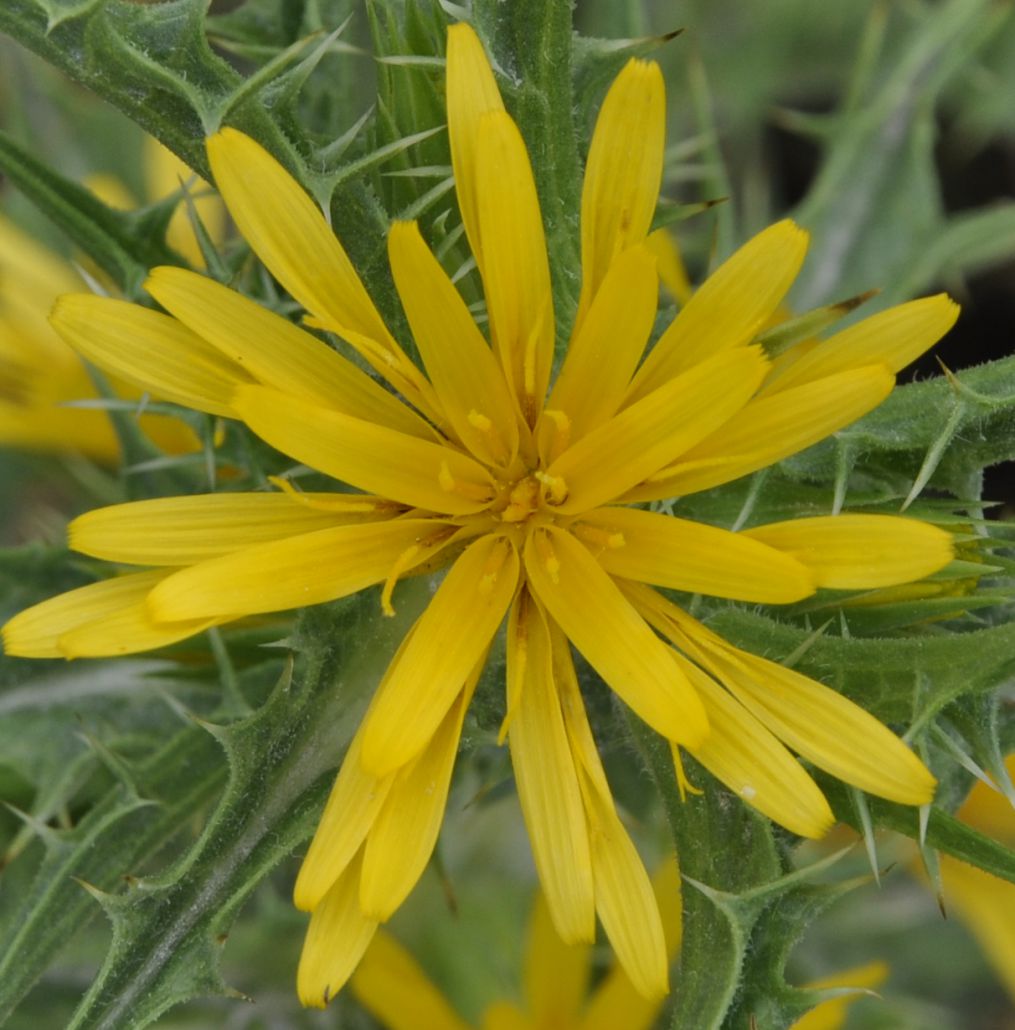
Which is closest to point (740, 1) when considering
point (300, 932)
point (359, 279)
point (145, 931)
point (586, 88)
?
point (586, 88)

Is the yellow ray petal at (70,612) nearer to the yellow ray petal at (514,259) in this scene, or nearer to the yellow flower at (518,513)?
the yellow flower at (518,513)

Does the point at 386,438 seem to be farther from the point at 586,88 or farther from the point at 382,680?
the point at 586,88

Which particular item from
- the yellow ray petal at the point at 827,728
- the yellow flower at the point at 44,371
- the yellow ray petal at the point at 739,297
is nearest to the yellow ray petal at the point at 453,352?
the yellow ray petal at the point at 739,297

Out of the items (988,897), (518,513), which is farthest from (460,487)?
(988,897)

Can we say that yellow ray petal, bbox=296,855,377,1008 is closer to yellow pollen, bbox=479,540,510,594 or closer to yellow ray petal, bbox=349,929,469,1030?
yellow pollen, bbox=479,540,510,594

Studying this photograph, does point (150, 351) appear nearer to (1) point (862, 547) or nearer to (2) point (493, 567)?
(2) point (493, 567)

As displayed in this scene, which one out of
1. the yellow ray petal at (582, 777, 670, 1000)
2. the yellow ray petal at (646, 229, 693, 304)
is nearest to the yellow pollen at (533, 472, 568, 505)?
the yellow ray petal at (582, 777, 670, 1000)
